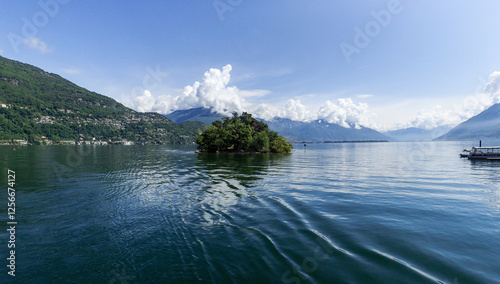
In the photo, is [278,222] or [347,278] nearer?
[347,278]

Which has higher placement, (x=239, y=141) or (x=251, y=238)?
(x=239, y=141)

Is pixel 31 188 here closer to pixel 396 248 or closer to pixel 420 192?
pixel 396 248

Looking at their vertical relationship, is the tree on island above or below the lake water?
above

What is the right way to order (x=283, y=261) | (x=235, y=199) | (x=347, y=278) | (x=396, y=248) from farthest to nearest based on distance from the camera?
(x=235, y=199)
(x=396, y=248)
(x=283, y=261)
(x=347, y=278)

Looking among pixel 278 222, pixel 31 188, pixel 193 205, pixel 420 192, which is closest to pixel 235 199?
pixel 193 205

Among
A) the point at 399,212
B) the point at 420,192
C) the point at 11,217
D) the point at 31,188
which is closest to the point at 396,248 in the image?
the point at 399,212

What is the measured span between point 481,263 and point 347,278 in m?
7.21

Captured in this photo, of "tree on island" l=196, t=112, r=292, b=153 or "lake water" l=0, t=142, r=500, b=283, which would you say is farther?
"tree on island" l=196, t=112, r=292, b=153

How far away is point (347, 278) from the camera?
9.10 metres

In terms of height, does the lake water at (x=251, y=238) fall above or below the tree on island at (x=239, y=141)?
below

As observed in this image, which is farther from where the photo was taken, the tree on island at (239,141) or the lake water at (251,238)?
the tree on island at (239,141)

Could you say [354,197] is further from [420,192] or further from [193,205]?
[193,205]

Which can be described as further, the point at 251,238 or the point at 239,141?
the point at 239,141

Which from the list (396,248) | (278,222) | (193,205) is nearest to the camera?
(396,248)
